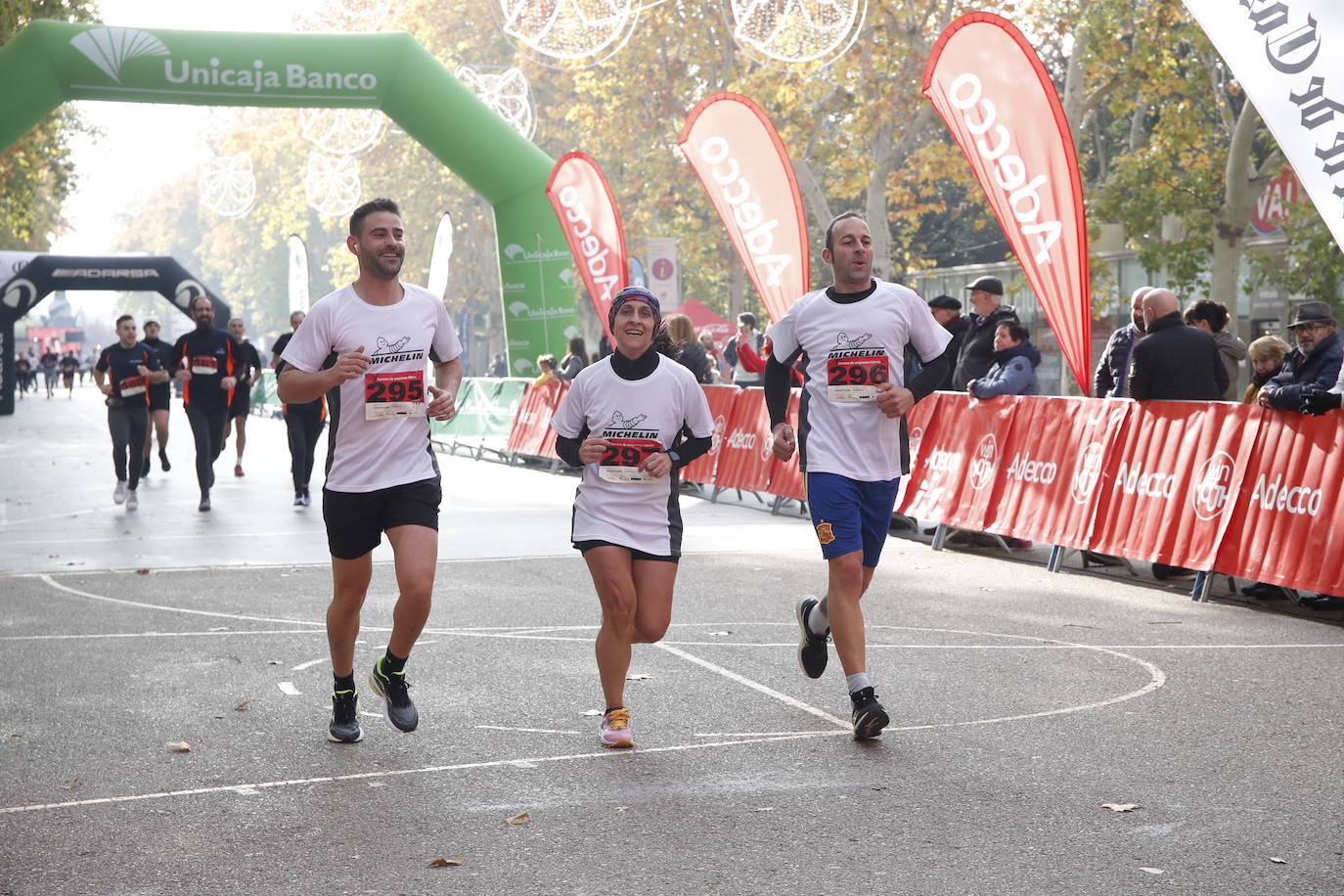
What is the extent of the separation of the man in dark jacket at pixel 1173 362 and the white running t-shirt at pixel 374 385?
6080 mm

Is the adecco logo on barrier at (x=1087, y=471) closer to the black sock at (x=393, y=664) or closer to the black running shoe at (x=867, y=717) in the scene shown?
the black running shoe at (x=867, y=717)

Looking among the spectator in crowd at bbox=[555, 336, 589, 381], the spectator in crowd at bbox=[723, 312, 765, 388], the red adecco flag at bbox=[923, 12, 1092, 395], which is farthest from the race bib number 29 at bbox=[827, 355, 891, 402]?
the spectator in crowd at bbox=[555, 336, 589, 381]

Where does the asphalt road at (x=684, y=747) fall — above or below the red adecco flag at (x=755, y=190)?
below

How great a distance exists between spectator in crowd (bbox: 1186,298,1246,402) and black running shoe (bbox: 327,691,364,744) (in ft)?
23.7

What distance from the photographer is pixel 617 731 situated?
6.14 meters

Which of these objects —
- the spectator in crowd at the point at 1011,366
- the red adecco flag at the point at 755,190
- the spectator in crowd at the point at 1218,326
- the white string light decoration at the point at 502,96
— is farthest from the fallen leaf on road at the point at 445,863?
the white string light decoration at the point at 502,96

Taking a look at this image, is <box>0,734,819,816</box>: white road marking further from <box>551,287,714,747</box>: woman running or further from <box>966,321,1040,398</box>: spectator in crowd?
<box>966,321,1040,398</box>: spectator in crowd

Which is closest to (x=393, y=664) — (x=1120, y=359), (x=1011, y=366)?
(x=1120, y=359)

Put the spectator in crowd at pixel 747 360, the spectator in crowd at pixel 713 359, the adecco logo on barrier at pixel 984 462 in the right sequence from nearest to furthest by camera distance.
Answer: the adecco logo on barrier at pixel 984 462
the spectator in crowd at pixel 747 360
the spectator in crowd at pixel 713 359

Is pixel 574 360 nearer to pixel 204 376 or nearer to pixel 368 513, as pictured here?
pixel 204 376

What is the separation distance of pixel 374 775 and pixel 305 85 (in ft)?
59.8

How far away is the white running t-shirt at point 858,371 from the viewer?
21.8ft

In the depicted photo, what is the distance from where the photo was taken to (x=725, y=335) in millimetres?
35031

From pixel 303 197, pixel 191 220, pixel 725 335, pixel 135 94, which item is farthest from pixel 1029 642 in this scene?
pixel 191 220
